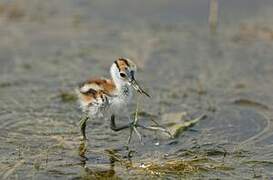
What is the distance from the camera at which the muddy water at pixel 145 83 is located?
638 centimetres

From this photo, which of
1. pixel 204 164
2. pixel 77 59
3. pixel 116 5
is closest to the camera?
pixel 204 164

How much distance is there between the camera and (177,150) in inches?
263

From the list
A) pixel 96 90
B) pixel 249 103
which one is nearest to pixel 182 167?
pixel 96 90

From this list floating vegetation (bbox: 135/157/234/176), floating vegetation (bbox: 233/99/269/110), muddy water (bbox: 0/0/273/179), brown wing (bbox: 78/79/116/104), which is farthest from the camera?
floating vegetation (bbox: 233/99/269/110)

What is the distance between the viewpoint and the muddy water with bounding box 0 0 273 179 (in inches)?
251

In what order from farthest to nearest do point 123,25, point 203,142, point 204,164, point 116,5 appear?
point 116,5 < point 123,25 < point 203,142 < point 204,164

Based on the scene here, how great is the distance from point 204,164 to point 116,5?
5126 mm

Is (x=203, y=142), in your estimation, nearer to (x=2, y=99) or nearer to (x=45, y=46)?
(x=2, y=99)

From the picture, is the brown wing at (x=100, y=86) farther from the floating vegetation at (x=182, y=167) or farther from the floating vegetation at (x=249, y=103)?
the floating vegetation at (x=249, y=103)

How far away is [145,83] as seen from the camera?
856cm

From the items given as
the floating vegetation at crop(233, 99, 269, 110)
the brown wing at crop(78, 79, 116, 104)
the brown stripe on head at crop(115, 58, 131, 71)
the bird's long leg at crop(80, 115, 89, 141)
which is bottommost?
the bird's long leg at crop(80, 115, 89, 141)

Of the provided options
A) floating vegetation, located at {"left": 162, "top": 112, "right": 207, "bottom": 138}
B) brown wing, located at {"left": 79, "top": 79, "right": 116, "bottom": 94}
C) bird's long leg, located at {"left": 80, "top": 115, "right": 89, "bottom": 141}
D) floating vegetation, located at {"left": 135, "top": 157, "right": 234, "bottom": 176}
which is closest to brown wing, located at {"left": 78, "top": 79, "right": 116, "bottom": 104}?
brown wing, located at {"left": 79, "top": 79, "right": 116, "bottom": 94}

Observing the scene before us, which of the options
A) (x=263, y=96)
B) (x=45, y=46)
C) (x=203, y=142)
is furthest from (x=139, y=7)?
(x=203, y=142)

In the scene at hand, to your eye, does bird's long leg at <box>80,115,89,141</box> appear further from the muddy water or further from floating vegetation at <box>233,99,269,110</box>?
floating vegetation at <box>233,99,269,110</box>
